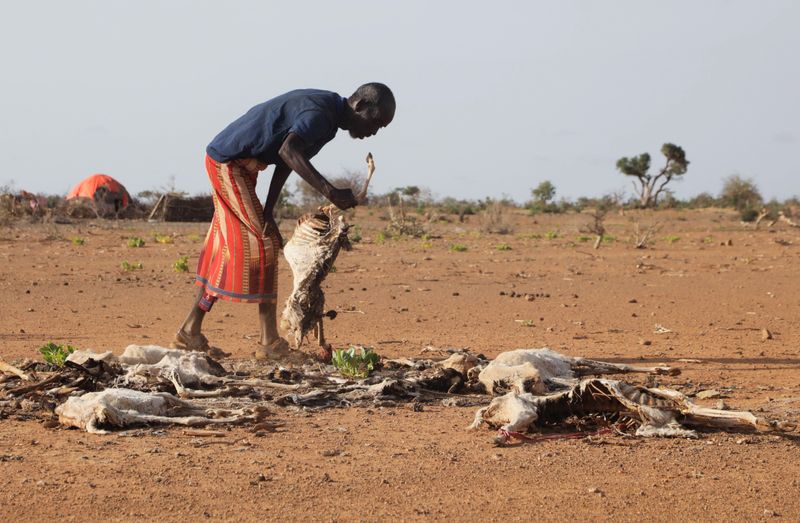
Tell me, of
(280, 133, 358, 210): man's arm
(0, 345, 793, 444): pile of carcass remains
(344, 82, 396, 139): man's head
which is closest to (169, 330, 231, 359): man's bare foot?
(0, 345, 793, 444): pile of carcass remains

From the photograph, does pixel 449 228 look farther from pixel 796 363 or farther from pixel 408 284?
pixel 796 363

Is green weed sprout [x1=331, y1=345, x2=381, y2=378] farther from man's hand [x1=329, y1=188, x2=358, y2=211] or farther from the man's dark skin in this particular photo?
man's hand [x1=329, y1=188, x2=358, y2=211]

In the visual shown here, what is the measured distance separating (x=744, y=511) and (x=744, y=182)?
3670 cm

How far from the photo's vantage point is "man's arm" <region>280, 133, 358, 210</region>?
18.6ft

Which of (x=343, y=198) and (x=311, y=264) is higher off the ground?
(x=343, y=198)

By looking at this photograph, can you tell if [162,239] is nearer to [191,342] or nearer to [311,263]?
[191,342]

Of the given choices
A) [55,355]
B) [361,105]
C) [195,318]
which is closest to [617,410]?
[361,105]

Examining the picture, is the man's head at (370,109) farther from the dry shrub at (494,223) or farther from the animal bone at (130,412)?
the dry shrub at (494,223)

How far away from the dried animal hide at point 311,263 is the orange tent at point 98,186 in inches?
937

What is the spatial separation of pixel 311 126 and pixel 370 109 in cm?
37

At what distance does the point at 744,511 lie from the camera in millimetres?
3633

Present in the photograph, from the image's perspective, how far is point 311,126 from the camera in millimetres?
5750

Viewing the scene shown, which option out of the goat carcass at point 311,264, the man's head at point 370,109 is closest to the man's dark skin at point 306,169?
the man's head at point 370,109

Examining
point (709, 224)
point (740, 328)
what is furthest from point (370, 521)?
point (709, 224)
